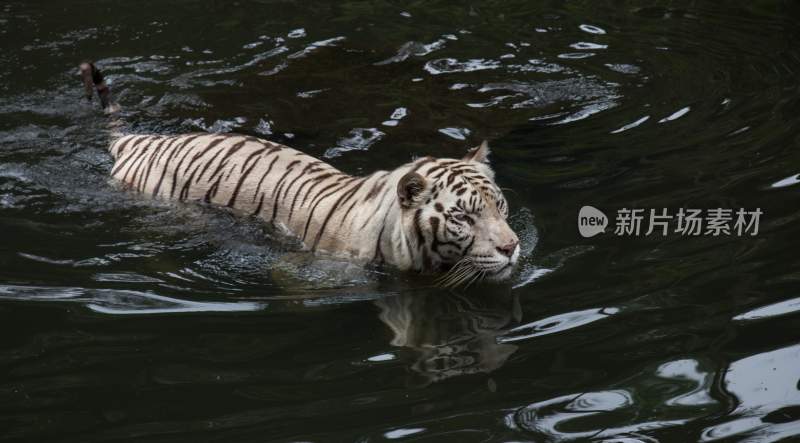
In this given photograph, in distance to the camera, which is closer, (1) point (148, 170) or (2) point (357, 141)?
(1) point (148, 170)

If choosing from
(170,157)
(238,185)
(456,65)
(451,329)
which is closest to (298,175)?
(238,185)

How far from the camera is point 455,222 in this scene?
3936mm

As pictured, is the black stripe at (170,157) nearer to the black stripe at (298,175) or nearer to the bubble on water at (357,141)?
the black stripe at (298,175)

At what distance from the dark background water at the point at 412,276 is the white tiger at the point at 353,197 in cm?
12

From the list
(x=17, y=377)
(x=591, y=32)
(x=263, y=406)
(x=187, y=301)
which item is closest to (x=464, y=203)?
(x=187, y=301)

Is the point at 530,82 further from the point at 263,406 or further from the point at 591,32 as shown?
the point at 263,406

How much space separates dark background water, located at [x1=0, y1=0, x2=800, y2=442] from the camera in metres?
2.86

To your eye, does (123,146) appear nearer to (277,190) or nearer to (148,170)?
(148,170)

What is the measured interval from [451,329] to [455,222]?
547 mm

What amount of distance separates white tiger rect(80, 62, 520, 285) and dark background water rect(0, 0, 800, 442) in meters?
0.12

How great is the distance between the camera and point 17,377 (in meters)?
3.08

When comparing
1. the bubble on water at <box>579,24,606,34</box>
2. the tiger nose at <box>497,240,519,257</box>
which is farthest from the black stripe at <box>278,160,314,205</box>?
the bubble on water at <box>579,24,606,34</box>

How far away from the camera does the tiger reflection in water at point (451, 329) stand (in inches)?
124

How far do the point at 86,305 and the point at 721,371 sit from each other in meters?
2.21
